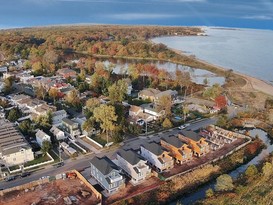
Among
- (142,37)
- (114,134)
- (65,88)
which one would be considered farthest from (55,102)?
(142,37)

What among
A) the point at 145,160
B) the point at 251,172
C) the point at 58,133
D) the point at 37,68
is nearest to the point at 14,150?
the point at 58,133

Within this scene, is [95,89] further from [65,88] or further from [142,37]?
[142,37]

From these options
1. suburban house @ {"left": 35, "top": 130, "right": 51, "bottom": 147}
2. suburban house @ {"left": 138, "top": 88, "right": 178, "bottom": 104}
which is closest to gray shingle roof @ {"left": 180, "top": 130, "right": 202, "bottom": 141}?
suburban house @ {"left": 138, "top": 88, "right": 178, "bottom": 104}

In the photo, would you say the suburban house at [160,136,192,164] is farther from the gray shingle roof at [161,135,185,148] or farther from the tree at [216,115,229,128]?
the tree at [216,115,229,128]

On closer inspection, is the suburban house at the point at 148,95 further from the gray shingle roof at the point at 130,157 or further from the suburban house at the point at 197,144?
the gray shingle roof at the point at 130,157

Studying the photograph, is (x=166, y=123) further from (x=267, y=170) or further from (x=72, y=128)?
(x=267, y=170)

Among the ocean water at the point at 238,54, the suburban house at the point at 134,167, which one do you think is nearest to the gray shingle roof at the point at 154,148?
the suburban house at the point at 134,167

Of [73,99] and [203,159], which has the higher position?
[73,99]
